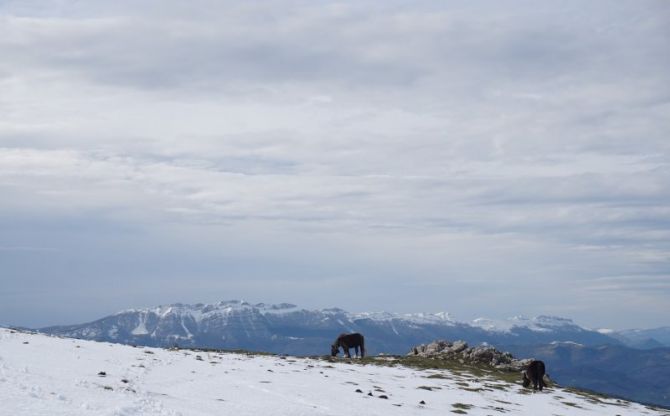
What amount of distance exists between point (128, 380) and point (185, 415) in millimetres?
8258

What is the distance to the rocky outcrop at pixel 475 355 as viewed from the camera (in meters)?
66.4

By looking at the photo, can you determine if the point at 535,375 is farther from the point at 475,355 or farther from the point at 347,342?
the point at 347,342

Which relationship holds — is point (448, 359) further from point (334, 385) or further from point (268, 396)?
point (268, 396)

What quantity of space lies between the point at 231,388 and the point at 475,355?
4321 cm

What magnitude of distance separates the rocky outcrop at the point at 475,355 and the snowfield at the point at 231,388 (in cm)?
1598

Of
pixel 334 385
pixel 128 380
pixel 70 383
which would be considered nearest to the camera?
pixel 70 383

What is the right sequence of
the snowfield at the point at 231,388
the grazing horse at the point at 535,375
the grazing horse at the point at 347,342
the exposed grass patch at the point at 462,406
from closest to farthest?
the snowfield at the point at 231,388
the exposed grass patch at the point at 462,406
the grazing horse at the point at 535,375
the grazing horse at the point at 347,342

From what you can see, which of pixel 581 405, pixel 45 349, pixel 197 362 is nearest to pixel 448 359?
pixel 581 405

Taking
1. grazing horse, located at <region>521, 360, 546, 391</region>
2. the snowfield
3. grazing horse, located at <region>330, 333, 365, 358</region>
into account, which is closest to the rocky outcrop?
grazing horse, located at <region>330, 333, 365, 358</region>

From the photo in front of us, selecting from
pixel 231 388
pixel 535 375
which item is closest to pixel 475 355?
pixel 535 375

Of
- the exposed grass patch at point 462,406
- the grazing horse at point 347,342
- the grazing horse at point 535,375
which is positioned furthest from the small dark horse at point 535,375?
the grazing horse at point 347,342

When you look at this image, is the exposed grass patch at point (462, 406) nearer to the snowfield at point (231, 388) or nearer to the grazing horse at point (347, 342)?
the snowfield at point (231, 388)

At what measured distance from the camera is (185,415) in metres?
21.5

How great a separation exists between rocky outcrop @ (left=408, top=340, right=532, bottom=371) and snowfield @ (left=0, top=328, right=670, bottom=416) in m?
16.0
